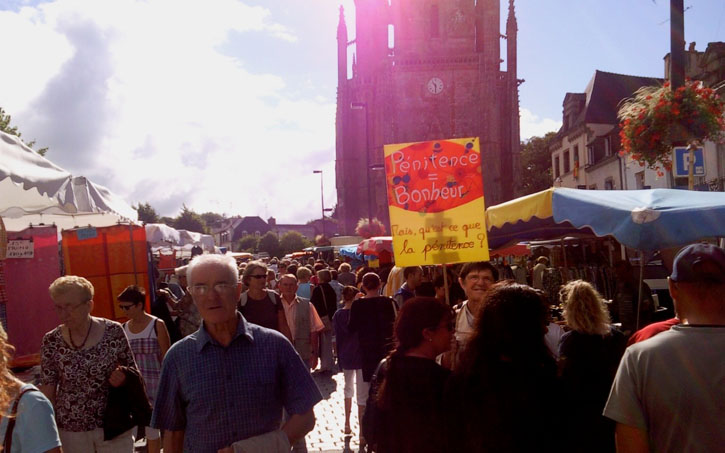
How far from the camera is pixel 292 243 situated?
89.4m

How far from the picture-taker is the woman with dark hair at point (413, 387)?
124 inches

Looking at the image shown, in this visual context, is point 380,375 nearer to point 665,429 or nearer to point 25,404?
point 665,429

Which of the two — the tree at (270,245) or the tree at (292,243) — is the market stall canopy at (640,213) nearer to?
the tree at (292,243)

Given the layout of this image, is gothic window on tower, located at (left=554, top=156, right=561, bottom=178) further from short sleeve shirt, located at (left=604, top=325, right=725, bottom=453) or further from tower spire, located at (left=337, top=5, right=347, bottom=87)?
short sleeve shirt, located at (left=604, top=325, right=725, bottom=453)

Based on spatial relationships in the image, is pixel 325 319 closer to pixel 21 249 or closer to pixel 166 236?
pixel 21 249

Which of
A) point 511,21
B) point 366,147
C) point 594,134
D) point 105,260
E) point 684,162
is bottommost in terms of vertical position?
point 105,260

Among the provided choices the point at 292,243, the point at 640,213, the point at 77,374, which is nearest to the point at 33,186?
Answer: the point at 77,374

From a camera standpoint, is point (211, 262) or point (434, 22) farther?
point (434, 22)

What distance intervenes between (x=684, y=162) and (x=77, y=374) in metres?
7.17

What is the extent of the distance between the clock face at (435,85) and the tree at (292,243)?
1585 inches

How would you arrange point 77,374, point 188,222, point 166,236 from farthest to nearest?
point 188,222
point 166,236
point 77,374

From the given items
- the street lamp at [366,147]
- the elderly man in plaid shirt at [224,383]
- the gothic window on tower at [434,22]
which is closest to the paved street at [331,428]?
the elderly man in plaid shirt at [224,383]

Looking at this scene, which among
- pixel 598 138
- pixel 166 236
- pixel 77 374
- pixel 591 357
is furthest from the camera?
pixel 598 138

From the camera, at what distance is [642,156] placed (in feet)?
29.2
